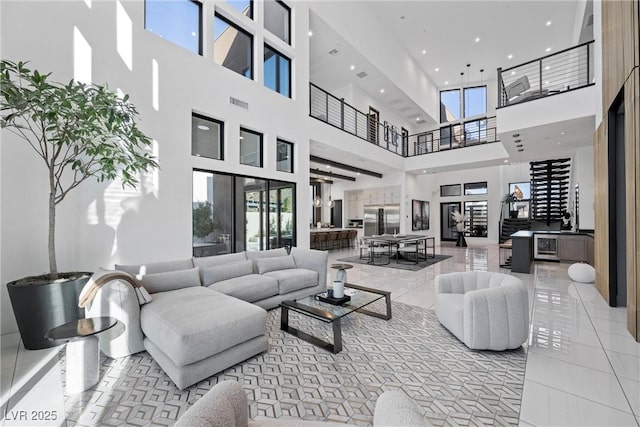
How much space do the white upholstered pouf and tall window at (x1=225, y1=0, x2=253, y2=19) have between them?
8.91 meters

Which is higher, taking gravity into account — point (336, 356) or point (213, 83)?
point (213, 83)

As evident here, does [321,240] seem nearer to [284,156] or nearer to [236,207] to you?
[284,156]

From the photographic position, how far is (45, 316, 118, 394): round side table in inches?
86.0

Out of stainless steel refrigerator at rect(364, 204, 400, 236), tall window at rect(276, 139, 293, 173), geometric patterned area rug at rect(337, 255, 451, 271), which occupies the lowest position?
geometric patterned area rug at rect(337, 255, 451, 271)

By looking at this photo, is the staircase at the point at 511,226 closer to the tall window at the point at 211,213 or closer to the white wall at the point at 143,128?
the tall window at the point at 211,213

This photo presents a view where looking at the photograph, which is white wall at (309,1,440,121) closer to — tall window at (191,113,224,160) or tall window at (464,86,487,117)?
tall window at (464,86,487,117)

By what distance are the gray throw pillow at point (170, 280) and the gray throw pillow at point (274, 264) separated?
1.02 metres

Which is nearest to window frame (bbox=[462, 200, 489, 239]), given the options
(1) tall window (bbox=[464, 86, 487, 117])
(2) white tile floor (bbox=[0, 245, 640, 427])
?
(1) tall window (bbox=[464, 86, 487, 117])

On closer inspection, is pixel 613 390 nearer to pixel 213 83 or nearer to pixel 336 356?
pixel 336 356

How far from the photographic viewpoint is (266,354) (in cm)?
279

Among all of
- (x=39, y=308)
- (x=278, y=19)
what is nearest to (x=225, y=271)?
(x=39, y=308)

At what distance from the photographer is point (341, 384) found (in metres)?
2.29

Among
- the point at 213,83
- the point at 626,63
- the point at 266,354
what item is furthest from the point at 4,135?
the point at 626,63

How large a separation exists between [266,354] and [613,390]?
299 centimetres
